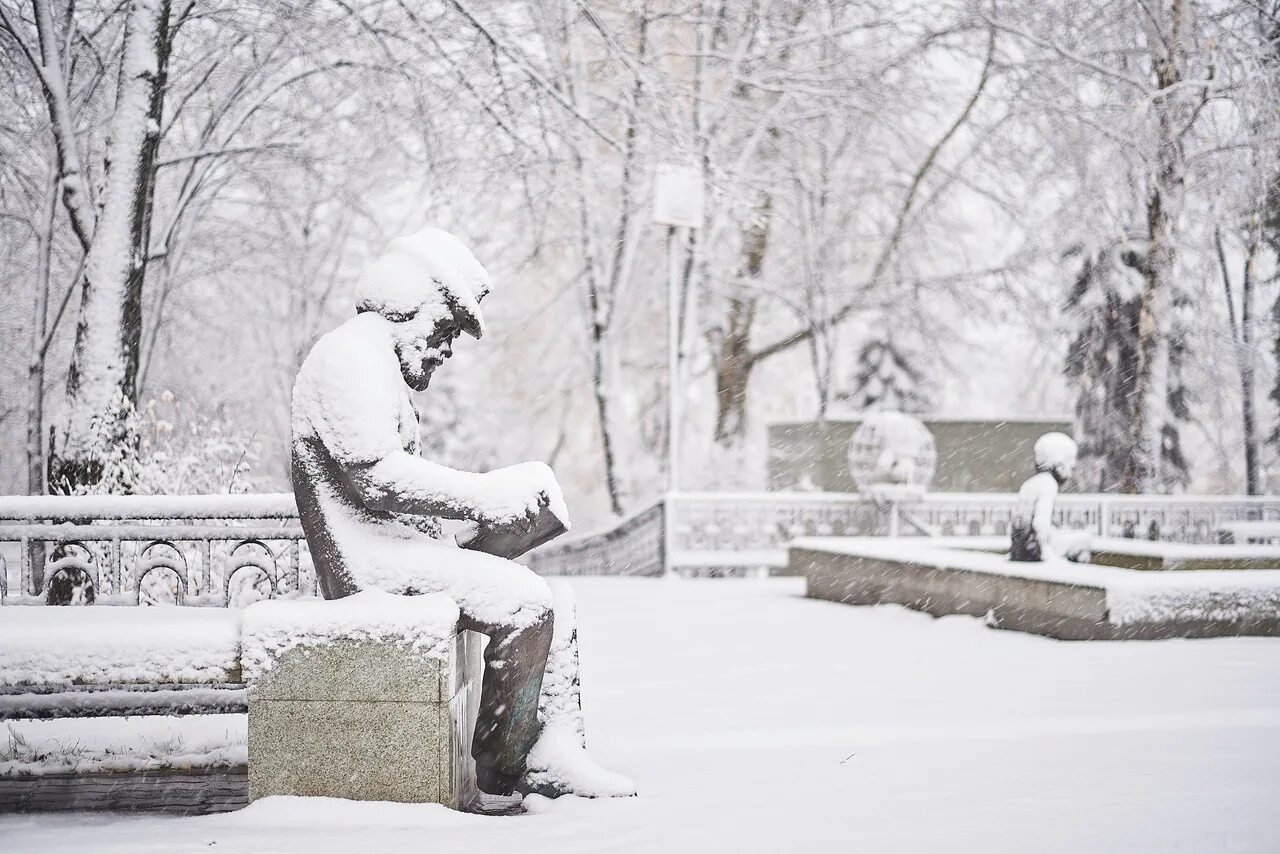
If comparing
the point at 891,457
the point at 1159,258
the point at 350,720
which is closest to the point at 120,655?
the point at 350,720

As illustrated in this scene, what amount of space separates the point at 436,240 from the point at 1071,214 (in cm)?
1753

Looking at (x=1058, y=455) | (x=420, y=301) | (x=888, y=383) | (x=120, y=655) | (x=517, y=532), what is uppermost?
(x=888, y=383)

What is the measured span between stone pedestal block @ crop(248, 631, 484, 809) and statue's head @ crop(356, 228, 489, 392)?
103 centimetres

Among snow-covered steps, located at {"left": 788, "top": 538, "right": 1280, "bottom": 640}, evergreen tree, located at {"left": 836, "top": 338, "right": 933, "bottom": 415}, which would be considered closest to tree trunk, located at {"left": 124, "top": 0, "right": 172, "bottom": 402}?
snow-covered steps, located at {"left": 788, "top": 538, "right": 1280, "bottom": 640}

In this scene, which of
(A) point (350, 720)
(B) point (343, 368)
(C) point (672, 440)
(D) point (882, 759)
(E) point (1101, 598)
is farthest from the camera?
(C) point (672, 440)

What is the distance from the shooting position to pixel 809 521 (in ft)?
53.9

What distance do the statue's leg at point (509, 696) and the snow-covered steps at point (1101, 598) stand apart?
5.74 metres

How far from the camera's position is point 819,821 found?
389 centimetres

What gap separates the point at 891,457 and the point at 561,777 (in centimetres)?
1314

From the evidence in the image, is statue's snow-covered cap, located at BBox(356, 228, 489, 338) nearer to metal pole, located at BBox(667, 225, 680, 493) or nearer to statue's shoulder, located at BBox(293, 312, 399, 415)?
statue's shoulder, located at BBox(293, 312, 399, 415)

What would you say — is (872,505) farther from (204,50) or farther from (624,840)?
(624,840)

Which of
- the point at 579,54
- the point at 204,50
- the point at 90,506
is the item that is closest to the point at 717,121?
the point at 579,54

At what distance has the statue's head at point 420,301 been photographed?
13.6 feet

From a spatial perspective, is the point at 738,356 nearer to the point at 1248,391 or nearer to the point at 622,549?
the point at 622,549
